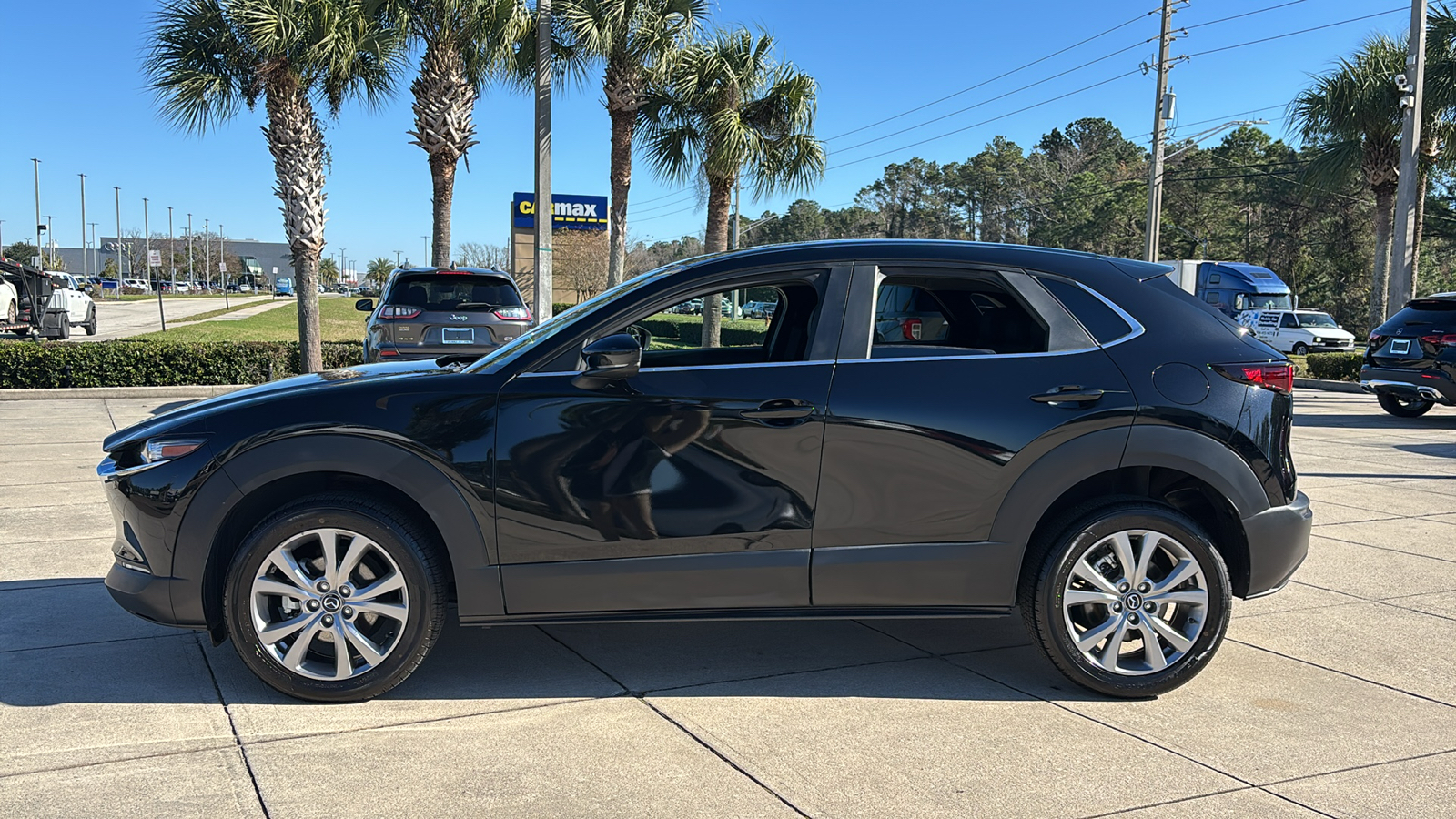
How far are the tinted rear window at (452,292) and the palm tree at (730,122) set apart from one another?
8249 millimetres

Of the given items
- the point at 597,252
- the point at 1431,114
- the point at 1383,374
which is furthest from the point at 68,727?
the point at 597,252

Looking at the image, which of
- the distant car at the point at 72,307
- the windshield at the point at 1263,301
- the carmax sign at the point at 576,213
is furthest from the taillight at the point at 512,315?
the carmax sign at the point at 576,213

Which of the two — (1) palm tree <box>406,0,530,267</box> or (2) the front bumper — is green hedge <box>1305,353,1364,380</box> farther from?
(2) the front bumper

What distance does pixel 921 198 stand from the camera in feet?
311

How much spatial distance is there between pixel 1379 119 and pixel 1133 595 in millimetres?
27380

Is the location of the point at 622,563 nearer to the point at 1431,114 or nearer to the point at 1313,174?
the point at 1431,114

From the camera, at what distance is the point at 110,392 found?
15188mm

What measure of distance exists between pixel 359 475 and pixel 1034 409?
8.40 feet

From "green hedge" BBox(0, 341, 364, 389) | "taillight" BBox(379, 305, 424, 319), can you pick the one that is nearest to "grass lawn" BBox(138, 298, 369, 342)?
"green hedge" BBox(0, 341, 364, 389)

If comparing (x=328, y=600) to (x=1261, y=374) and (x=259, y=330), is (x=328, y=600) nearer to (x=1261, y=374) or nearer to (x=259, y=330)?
(x=1261, y=374)

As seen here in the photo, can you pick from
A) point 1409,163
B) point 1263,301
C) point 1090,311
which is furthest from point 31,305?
point 1263,301

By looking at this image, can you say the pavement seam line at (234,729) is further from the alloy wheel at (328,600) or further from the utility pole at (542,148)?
the utility pole at (542,148)

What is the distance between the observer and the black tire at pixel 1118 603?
411 centimetres

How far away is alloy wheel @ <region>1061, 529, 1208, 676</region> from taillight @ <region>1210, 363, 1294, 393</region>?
0.70 m
